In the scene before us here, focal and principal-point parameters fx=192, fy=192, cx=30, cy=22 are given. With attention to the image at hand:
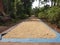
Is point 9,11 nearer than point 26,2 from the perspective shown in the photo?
Yes

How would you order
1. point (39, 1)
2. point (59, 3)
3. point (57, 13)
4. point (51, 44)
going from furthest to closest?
1. point (39, 1)
2. point (59, 3)
3. point (57, 13)
4. point (51, 44)

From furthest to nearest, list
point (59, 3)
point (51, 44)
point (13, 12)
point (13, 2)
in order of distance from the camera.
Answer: point (13, 2), point (13, 12), point (59, 3), point (51, 44)

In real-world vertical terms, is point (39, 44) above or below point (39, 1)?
above

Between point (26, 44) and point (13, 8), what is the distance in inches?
1336

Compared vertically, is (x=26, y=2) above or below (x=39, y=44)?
below

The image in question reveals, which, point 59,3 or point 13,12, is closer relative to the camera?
point 59,3

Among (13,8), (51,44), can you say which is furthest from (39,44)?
(13,8)

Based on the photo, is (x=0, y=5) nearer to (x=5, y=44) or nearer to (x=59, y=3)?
(x=59, y=3)

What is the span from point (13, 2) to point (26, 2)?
64.1ft

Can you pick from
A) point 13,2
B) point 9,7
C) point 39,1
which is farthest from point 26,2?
point 9,7

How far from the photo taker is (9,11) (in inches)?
1719

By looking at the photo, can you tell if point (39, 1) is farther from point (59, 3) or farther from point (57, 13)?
point (57, 13)

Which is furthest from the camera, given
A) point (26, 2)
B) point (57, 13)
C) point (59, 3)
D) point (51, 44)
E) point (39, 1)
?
point (39, 1)

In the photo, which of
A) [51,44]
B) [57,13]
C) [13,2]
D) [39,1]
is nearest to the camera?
[51,44]
